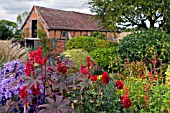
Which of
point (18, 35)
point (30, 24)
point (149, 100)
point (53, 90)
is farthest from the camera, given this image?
point (18, 35)

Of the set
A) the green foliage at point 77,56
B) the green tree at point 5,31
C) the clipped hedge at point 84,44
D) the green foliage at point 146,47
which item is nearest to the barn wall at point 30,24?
the green tree at point 5,31

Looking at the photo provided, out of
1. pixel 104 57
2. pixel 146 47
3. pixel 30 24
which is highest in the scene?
pixel 30 24

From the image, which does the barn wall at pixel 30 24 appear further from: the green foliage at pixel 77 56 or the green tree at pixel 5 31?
the green foliage at pixel 77 56

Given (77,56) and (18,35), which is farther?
(18,35)

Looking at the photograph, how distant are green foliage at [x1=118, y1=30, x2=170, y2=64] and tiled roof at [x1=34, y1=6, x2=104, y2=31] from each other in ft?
37.9

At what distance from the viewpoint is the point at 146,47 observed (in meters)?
8.84

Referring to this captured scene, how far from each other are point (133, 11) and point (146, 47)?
5.10 m

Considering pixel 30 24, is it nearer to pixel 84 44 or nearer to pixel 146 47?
pixel 84 44

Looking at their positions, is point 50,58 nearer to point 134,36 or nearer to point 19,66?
point 19,66

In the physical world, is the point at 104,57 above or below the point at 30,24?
below

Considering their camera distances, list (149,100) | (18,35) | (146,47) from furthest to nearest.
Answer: (18,35) → (146,47) → (149,100)

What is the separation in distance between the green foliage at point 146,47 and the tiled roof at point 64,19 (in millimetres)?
11547

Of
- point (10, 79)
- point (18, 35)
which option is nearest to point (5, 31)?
point (18, 35)

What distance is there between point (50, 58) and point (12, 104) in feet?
2.28
